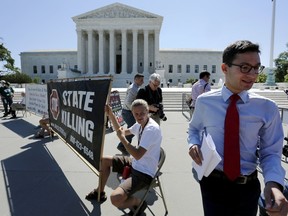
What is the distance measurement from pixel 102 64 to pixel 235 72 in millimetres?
A: 61885

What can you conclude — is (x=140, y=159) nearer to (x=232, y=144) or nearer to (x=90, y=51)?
(x=232, y=144)

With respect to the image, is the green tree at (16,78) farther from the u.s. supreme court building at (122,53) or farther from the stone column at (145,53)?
the stone column at (145,53)

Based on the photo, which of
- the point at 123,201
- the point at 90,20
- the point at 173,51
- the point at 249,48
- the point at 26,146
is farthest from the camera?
the point at 173,51

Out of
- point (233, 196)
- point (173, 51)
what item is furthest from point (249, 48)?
point (173, 51)

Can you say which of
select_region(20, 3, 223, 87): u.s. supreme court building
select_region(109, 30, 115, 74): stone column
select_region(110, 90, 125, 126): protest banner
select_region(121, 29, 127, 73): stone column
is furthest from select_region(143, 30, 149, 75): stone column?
select_region(110, 90, 125, 126): protest banner

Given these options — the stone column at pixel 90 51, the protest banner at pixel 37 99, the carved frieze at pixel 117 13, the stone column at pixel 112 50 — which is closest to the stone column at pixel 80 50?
the stone column at pixel 90 51

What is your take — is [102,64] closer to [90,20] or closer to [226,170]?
[90,20]

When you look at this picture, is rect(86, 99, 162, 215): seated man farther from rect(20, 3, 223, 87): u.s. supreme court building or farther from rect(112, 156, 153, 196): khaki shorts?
rect(20, 3, 223, 87): u.s. supreme court building

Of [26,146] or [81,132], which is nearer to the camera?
[81,132]

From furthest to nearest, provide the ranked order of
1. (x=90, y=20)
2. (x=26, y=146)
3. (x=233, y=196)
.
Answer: (x=90, y=20), (x=26, y=146), (x=233, y=196)

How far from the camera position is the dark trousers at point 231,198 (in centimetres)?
174

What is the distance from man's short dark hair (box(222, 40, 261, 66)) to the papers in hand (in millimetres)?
524

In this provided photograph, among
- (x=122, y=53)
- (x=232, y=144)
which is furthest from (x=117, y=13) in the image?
(x=232, y=144)

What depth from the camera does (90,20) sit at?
58.4 metres
